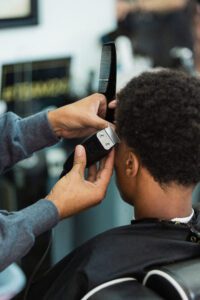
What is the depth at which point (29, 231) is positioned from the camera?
→ 3.83 feet

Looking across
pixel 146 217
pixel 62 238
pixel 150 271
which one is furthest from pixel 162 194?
pixel 62 238

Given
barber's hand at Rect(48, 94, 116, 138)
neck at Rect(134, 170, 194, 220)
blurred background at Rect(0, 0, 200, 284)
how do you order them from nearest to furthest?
1. neck at Rect(134, 170, 194, 220)
2. barber's hand at Rect(48, 94, 116, 138)
3. blurred background at Rect(0, 0, 200, 284)

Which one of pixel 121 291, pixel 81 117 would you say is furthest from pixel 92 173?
pixel 121 291

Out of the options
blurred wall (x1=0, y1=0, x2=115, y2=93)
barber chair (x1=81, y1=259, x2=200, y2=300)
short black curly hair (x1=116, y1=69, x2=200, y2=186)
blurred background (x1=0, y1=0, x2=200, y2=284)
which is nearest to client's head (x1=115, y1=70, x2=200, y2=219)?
short black curly hair (x1=116, y1=69, x2=200, y2=186)

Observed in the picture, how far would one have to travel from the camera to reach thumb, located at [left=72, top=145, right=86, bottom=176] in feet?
4.20

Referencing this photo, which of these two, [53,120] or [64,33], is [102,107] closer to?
[53,120]

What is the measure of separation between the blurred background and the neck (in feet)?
3.76

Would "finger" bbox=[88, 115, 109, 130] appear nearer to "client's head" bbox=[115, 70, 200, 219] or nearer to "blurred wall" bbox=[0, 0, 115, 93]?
"client's head" bbox=[115, 70, 200, 219]

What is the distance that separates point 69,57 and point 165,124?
178 cm

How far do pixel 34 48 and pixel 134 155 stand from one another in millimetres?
1665

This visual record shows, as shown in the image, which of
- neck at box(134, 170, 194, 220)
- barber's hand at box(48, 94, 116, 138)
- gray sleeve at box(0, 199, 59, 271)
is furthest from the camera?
barber's hand at box(48, 94, 116, 138)

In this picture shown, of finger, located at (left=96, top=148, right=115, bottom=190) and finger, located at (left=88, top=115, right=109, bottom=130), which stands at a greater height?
finger, located at (left=88, top=115, right=109, bottom=130)

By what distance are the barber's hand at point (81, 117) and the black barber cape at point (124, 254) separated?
0.26 metres

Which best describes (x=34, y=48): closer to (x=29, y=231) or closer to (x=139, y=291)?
(x=29, y=231)
